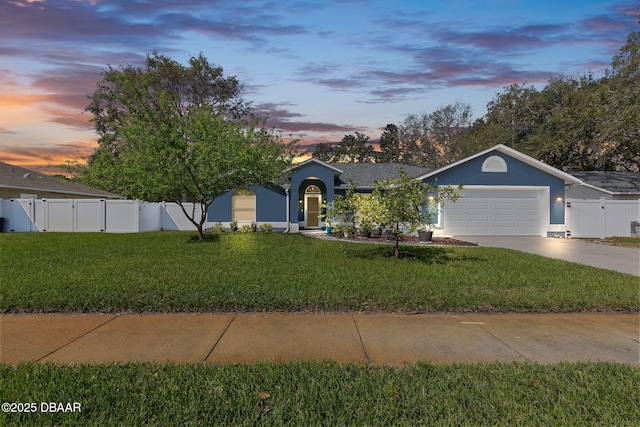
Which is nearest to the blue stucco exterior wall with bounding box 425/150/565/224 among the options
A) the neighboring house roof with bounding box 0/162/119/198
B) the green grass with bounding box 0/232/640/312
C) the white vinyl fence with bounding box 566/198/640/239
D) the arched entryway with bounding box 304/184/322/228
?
the white vinyl fence with bounding box 566/198/640/239

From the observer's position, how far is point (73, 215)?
21078mm

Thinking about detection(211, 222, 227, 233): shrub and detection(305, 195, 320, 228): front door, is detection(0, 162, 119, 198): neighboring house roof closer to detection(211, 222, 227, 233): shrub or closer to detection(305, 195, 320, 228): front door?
detection(211, 222, 227, 233): shrub

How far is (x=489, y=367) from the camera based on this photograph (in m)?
3.88

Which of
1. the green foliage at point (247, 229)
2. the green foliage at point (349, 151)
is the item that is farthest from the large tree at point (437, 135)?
the green foliage at point (247, 229)

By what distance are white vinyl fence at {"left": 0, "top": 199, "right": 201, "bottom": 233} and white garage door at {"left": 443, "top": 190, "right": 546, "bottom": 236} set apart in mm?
17219

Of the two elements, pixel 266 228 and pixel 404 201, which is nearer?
pixel 404 201

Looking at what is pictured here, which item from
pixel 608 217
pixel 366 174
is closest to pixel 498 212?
pixel 608 217

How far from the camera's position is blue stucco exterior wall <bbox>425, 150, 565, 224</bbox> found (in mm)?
20500

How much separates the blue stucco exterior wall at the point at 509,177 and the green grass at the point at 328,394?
17.5m

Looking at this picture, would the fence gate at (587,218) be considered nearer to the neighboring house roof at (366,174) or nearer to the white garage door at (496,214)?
the white garage door at (496,214)

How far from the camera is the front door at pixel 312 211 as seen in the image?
77.8 ft

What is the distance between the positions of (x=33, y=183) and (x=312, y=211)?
17.5 meters

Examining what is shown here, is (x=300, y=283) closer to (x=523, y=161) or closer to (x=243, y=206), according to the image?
(x=243, y=206)

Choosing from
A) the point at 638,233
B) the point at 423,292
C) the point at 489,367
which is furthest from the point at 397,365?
the point at 638,233
